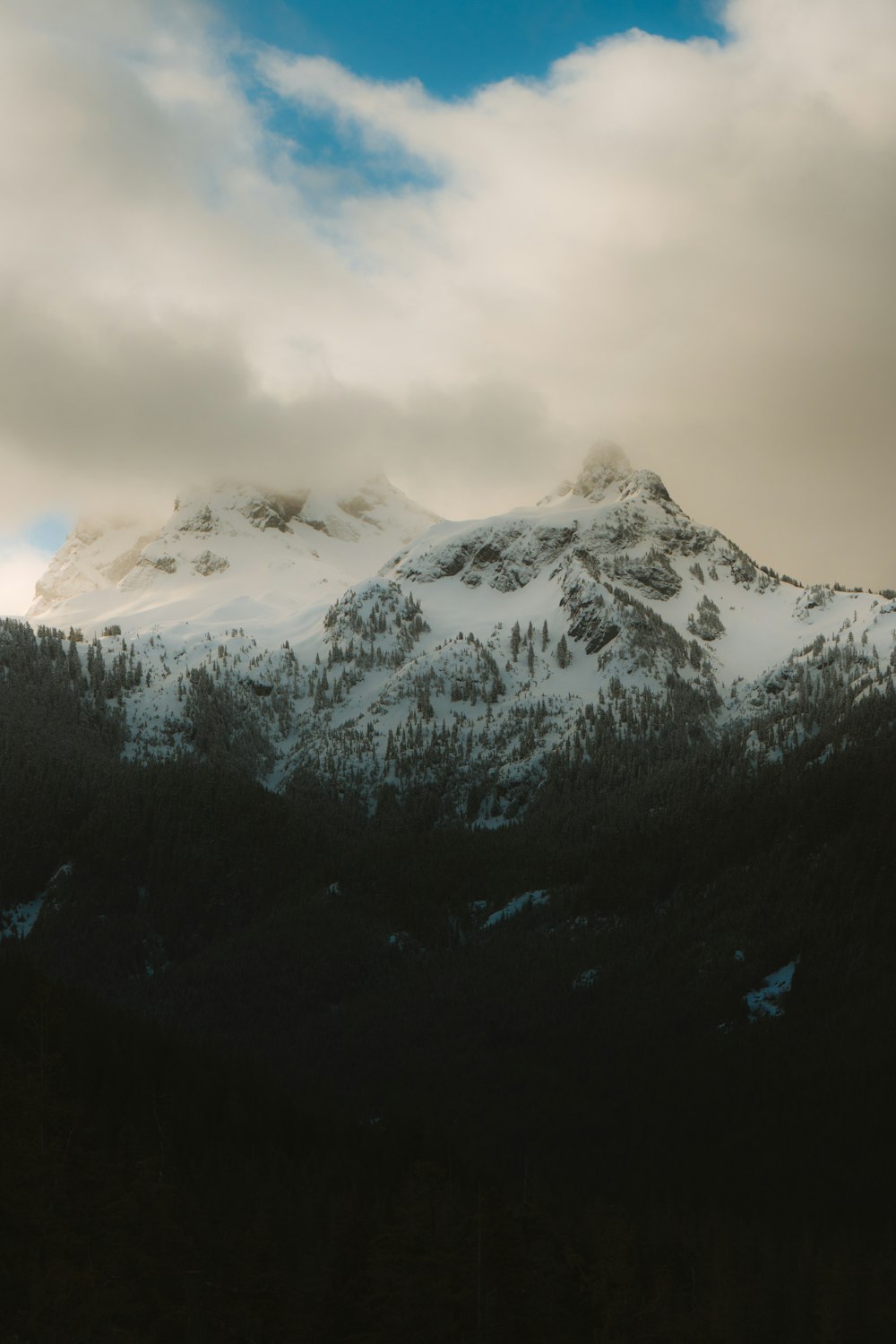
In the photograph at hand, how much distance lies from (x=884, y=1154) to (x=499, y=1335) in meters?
123

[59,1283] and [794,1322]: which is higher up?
[59,1283]

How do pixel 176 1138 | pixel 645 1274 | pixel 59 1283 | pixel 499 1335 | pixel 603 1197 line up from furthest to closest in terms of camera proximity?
1. pixel 603 1197
2. pixel 176 1138
3. pixel 645 1274
4. pixel 499 1335
5. pixel 59 1283

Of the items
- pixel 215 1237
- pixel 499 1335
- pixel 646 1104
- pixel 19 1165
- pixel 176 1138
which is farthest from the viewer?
pixel 646 1104

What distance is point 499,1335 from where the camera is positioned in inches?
2800

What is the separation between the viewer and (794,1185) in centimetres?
16662

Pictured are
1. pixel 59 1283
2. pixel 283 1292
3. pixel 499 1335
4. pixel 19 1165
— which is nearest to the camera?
pixel 59 1283

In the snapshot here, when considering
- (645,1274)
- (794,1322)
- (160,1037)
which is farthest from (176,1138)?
(794,1322)

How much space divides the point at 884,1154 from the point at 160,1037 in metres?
105

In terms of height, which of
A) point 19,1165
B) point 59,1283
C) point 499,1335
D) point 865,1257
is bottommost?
point 865,1257

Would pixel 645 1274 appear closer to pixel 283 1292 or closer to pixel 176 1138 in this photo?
pixel 283 1292

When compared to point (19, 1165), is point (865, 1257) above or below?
below

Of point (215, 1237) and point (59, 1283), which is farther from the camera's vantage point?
point (215, 1237)

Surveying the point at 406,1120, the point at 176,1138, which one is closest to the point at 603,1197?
the point at 406,1120

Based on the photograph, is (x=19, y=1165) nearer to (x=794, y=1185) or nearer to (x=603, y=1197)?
(x=603, y=1197)
